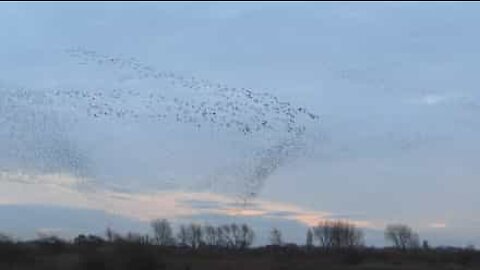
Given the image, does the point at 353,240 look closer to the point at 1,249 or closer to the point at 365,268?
the point at 365,268

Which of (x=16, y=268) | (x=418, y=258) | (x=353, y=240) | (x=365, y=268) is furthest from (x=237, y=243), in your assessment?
(x=16, y=268)

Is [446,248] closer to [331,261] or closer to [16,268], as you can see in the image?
[331,261]

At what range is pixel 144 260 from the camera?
52406 millimetres

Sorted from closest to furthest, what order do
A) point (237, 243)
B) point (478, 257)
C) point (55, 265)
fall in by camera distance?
point (55, 265)
point (478, 257)
point (237, 243)

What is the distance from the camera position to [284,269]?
65.1 m

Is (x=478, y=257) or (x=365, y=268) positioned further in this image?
(x=478, y=257)

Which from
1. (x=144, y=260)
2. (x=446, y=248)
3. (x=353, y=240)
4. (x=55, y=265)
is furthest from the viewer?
(x=353, y=240)

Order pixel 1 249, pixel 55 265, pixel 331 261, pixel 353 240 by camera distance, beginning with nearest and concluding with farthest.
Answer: pixel 55 265 → pixel 1 249 → pixel 331 261 → pixel 353 240

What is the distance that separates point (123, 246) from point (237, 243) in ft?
284

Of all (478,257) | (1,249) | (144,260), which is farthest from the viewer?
(478,257)

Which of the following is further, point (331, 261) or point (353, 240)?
point (353, 240)

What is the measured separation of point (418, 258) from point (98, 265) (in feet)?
183

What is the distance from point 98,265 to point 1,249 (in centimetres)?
1450

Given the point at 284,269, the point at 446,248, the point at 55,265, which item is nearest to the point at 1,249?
the point at 55,265
